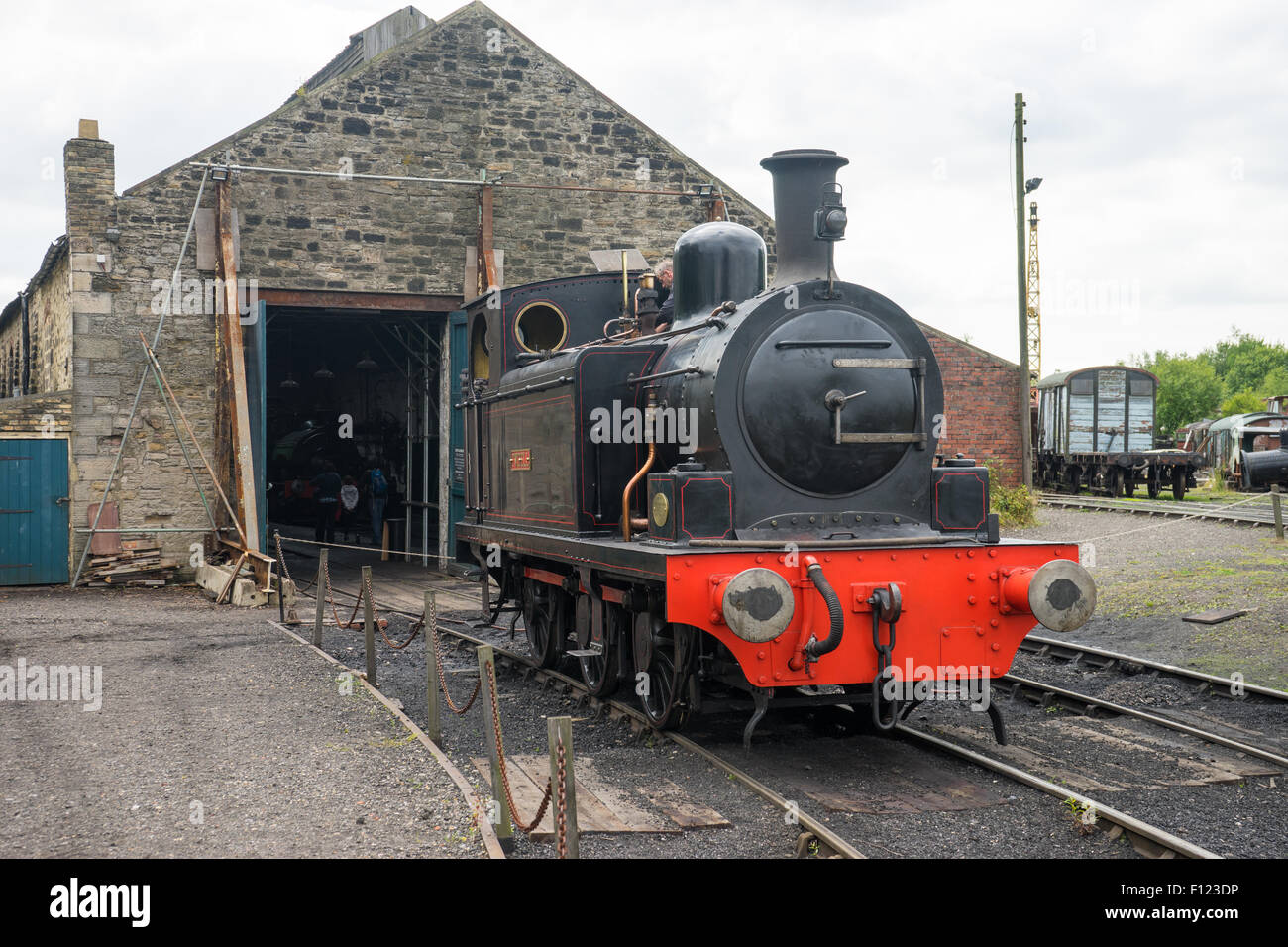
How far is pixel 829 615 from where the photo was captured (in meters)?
5.91

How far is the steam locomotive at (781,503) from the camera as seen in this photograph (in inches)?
235

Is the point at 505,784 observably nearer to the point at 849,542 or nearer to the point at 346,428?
the point at 849,542

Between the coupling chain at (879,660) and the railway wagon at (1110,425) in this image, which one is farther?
the railway wagon at (1110,425)

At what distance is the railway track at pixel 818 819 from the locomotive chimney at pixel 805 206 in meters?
2.71

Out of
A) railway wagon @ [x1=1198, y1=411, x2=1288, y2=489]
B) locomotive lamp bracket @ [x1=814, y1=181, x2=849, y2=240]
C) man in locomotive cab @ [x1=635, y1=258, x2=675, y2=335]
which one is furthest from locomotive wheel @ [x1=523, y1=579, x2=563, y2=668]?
railway wagon @ [x1=1198, y1=411, x2=1288, y2=489]

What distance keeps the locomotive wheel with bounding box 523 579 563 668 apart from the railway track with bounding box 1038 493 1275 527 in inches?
488

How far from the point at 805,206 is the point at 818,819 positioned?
3.50 meters

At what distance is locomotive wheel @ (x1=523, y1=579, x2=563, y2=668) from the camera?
8.91 meters

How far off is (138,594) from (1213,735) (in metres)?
12.2

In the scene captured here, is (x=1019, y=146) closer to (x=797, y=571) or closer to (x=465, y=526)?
(x=465, y=526)

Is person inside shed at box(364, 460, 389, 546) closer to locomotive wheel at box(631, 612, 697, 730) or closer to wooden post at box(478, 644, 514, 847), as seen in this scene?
locomotive wheel at box(631, 612, 697, 730)

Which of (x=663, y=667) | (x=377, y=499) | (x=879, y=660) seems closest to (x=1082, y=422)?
(x=377, y=499)

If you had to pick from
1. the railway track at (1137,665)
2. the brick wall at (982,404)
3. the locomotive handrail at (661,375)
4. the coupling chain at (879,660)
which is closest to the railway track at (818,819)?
the coupling chain at (879,660)

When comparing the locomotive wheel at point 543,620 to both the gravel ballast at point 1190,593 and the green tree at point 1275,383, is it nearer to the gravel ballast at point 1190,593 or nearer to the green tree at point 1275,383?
the gravel ballast at point 1190,593
